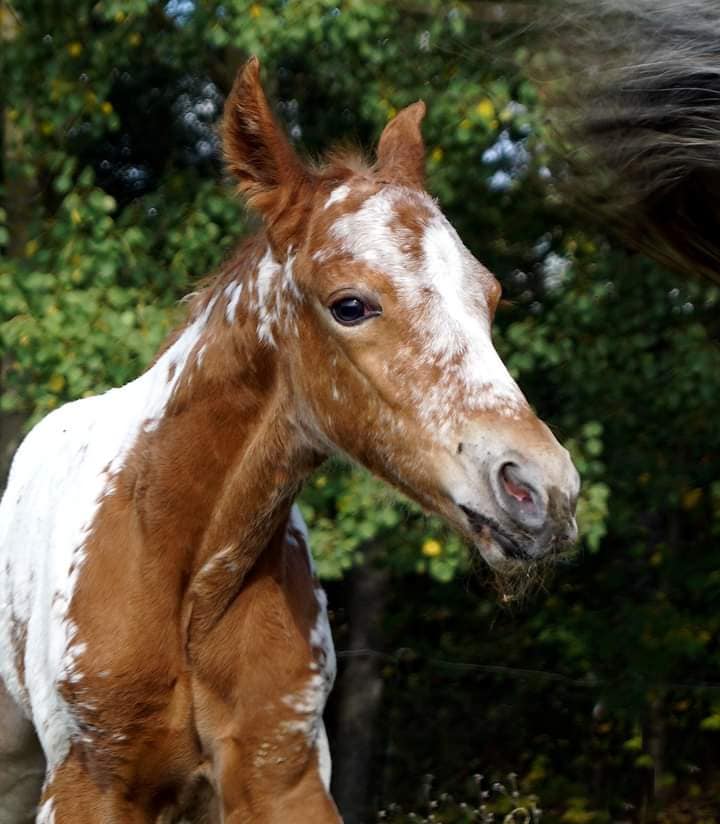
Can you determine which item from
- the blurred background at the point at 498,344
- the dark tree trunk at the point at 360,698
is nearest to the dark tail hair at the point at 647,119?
the blurred background at the point at 498,344

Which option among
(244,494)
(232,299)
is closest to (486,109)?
(232,299)

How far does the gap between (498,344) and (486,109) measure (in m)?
1.12

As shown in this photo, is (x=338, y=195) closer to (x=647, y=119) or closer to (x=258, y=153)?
(x=258, y=153)

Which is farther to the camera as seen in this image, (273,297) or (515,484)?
(273,297)

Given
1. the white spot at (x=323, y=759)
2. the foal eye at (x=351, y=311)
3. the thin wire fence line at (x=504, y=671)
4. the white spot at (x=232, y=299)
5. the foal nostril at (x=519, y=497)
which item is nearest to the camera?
the foal nostril at (x=519, y=497)

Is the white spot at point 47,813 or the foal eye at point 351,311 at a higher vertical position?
the foal eye at point 351,311

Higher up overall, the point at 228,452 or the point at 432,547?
the point at 228,452

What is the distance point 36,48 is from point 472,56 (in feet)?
7.06

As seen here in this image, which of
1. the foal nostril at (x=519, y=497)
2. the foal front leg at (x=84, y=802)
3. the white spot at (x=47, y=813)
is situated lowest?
the white spot at (x=47, y=813)

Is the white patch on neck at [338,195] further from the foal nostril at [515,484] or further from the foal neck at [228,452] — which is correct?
the foal nostril at [515,484]

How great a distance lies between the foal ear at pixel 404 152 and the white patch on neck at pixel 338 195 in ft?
0.46

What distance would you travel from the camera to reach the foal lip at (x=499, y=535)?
114 inches

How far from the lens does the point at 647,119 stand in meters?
2.97

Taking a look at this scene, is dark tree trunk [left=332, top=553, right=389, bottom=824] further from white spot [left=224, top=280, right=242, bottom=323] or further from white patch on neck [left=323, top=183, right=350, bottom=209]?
white patch on neck [left=323, top=183, right=350, bottom=209]
